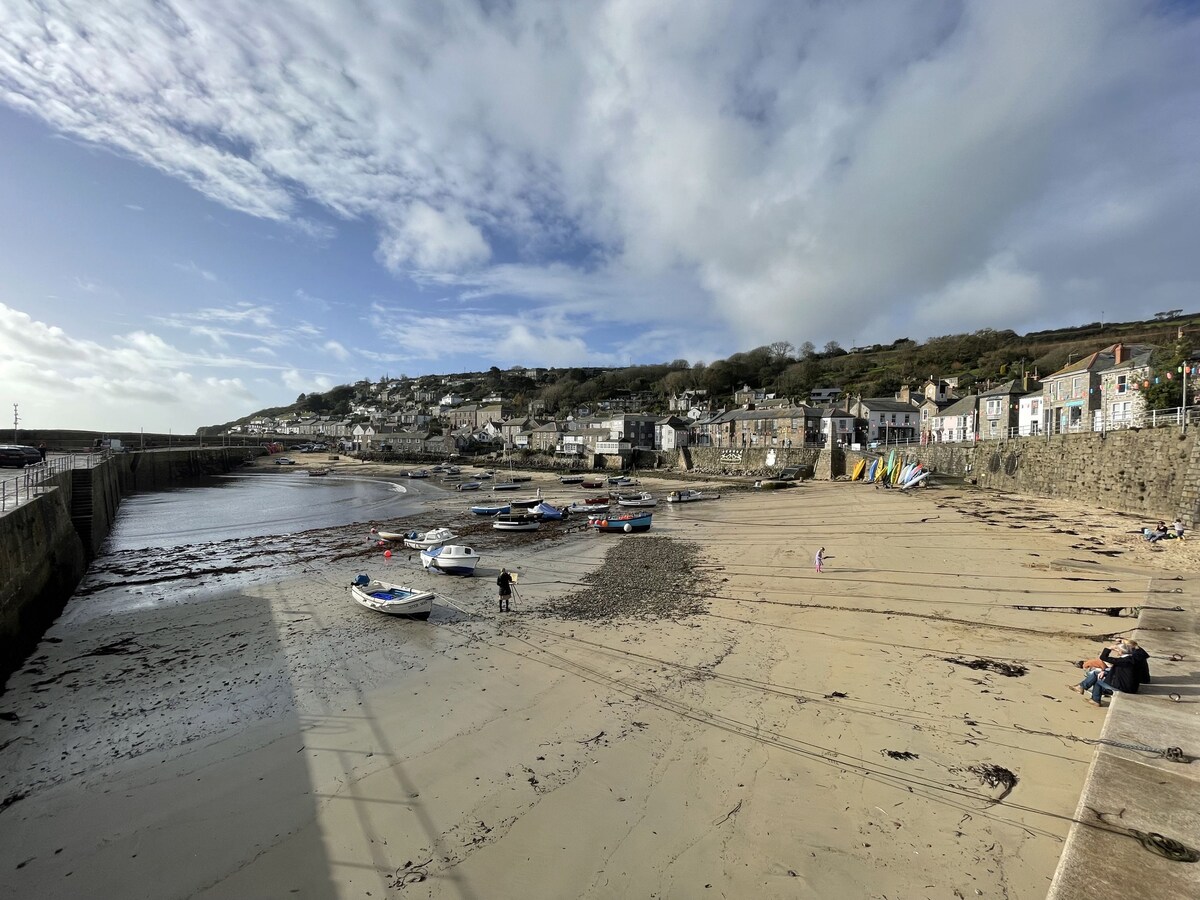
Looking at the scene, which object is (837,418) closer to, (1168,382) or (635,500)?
(635,500)

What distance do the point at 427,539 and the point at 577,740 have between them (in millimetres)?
20548

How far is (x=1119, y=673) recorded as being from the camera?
8.34m

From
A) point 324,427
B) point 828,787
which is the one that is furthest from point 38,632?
point 324,427

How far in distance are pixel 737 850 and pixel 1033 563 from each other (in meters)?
18.1

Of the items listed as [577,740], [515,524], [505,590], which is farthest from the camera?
[515,524]

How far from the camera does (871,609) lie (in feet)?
49.2

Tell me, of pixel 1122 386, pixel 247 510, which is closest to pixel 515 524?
pixel 247 510

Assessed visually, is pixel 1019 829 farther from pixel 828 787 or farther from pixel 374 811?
pixel 374 811

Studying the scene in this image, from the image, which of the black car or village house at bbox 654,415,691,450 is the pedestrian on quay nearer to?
the black car

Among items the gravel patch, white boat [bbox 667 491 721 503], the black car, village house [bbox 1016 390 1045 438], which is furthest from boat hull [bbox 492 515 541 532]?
village house [bbox 1016 390 1045 438]

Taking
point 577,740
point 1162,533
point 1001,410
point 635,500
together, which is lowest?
point 577,740

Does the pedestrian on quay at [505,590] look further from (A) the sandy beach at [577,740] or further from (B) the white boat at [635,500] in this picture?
(B) the white boat at [635,500]

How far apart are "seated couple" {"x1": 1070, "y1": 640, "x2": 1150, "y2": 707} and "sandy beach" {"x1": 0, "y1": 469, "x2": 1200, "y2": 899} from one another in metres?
0.52

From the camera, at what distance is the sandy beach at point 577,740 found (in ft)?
20.5
